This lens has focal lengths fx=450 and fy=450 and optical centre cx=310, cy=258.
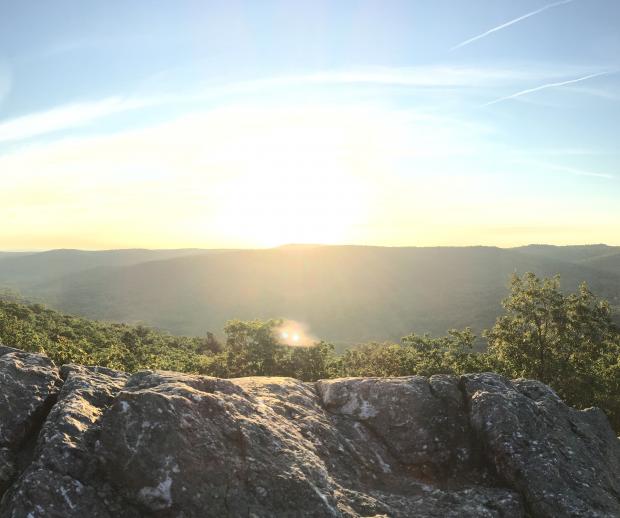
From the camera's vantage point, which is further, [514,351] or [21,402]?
[514,351]

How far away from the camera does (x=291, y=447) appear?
10.6m

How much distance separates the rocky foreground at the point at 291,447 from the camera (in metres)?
8.59

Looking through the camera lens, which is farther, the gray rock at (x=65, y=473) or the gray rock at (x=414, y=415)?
the gray rock at (x=414, y=415)

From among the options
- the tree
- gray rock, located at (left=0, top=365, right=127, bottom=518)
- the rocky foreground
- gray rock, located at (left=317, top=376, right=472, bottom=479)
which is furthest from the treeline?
gray rock, located at (left=0, top=365, right=127, bottom=518)

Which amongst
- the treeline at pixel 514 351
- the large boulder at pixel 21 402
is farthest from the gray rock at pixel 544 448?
the treeline at pixel 514 351

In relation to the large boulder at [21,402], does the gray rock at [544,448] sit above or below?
below

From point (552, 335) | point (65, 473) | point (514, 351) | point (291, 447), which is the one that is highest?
point (65, 473)

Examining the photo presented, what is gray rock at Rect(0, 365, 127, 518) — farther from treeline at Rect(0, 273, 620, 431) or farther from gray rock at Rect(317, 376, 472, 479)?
treeline at Rect(0, 273, 620, 431)

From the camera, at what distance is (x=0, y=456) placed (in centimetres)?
867

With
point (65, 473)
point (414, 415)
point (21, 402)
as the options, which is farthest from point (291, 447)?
point (21, 402)

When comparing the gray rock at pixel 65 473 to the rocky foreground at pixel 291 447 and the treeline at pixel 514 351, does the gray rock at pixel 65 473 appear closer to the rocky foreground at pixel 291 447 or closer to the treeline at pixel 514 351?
the rocky foreground at pixel 291 447

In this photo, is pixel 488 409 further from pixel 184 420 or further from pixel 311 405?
pixel 184 420

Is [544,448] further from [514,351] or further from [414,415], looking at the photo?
[514,351]

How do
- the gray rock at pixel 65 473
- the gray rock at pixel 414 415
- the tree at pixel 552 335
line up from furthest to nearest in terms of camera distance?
the tree at pixel 552 335
the gray rock at pixel 414 415
the gray rock at pixel 65 473
